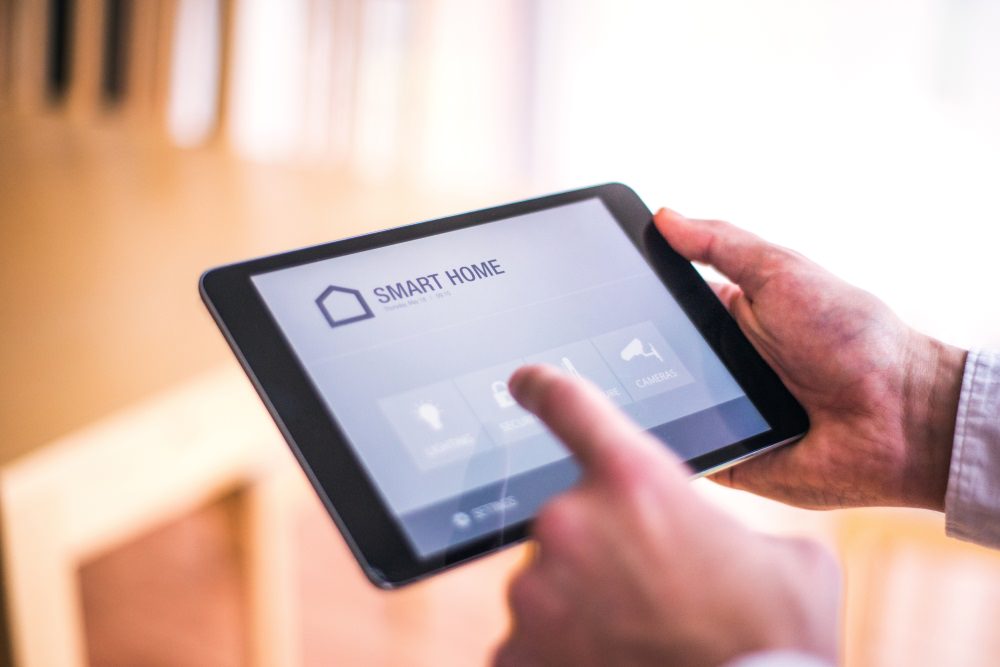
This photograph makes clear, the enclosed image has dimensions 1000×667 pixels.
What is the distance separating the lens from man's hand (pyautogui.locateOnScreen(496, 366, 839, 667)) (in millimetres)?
450

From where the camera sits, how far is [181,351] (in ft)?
3.22

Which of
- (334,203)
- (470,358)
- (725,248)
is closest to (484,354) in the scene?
(470,358)

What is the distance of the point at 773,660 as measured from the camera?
433 mm

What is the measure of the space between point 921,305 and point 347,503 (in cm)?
172

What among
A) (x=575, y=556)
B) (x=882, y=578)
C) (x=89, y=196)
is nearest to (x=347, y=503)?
(x=575, y=556)

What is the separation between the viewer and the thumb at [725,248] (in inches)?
30.9

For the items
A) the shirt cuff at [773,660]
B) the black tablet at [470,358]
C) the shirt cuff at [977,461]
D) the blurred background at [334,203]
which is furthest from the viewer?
the blurred background at [334,203]

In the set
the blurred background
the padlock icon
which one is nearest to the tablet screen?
the padlock icon

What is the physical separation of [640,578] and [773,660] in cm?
7

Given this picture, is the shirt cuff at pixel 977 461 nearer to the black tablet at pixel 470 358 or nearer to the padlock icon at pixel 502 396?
the black tablet at pixel 470 358

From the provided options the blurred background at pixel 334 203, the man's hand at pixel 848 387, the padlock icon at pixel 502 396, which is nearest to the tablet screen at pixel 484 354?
the padlock icon at pixel 502 396

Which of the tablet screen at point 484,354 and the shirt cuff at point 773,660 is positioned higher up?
the tablet screen at point 484,354

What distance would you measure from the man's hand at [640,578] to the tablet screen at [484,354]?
0.38 feet

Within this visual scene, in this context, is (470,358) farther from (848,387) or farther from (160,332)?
(160,332)
